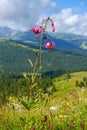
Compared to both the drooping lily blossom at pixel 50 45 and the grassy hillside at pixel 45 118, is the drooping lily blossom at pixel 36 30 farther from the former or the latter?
the grassy hillside at pixel 45 118

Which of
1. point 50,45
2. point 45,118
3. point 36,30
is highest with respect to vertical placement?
point 36,30

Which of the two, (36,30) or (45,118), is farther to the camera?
(45,118)

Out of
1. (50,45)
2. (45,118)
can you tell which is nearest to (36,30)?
(50,45)

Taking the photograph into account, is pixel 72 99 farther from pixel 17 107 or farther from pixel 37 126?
pixel 37 126

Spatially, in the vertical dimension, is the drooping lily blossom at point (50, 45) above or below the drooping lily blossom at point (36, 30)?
below

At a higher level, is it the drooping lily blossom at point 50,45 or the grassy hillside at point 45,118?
the drooping lily blossom at point 50,45

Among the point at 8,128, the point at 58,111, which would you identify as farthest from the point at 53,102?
the point at 8,128

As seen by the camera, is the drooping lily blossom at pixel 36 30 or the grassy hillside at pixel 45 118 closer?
the drooping lily blossom at pixel 36 30

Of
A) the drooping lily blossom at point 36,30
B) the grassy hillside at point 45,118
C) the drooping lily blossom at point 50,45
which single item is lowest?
the grassy hillside at point 45,118

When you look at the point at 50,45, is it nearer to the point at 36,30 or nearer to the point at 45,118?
the point at 36,30

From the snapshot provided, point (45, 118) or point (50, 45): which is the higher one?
point (50, 45)

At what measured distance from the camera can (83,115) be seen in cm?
836

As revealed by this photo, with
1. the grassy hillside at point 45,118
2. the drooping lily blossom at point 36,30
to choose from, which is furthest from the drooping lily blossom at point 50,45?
the grassy hillside at point 45,118

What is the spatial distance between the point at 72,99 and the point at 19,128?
4.58 meters
